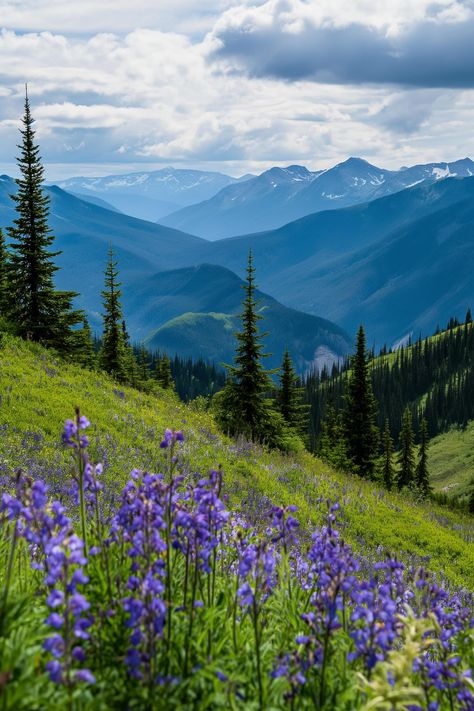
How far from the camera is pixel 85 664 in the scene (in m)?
3.81

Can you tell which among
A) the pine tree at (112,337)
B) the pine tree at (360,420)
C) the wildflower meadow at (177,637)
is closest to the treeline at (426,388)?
the pine tree at (360,420)

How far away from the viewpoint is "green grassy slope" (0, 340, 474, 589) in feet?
47.4

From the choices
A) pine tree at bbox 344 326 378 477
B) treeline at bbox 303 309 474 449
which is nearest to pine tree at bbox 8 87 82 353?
pine tree at bbox 344 326 378 477

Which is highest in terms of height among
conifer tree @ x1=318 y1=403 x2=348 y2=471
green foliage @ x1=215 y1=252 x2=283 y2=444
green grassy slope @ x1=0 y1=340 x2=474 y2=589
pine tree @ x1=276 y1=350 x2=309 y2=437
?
green grassy slope @ x1=0 y1=340 x2=474 y2=589

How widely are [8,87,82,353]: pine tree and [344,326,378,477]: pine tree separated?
3236cm

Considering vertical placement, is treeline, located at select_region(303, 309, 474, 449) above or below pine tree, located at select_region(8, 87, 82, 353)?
below

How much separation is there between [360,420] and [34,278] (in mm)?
36262

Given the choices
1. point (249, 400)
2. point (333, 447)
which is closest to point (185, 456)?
point (249, 400)

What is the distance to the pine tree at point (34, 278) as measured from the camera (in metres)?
29.4

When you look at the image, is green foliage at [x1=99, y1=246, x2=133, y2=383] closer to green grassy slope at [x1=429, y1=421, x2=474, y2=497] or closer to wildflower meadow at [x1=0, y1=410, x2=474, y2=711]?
wildflower meadow at [x1=0, y1=410, x2=474, y2=711]

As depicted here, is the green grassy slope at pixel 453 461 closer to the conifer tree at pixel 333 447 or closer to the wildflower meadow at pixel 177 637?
the conifer tree at pixel 333 447

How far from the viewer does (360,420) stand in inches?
2258

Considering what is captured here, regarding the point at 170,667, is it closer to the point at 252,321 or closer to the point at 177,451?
the point at 177,451

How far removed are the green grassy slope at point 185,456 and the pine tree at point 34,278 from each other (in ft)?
25.7
